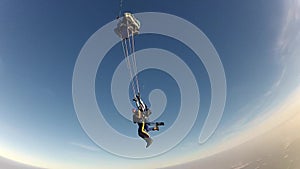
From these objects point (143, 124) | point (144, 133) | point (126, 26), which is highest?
point (126, 26)

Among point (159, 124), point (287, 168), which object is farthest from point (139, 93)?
point (287, 168)

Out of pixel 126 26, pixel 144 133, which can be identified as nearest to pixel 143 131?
pixel 144 133

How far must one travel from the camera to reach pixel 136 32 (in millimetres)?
15383

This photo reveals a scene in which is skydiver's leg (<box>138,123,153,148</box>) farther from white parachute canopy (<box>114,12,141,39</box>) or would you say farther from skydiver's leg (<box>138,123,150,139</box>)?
white parachute canopy (<box>114,12,141,39</box>)

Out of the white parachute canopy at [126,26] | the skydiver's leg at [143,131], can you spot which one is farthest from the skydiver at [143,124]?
the white parachute canopy at [126,26]

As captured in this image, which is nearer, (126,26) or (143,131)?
(126,26)

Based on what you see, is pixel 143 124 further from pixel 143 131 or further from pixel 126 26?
pixel 126 26

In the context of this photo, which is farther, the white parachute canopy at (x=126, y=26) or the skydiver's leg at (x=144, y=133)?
the skydiver's leg at (x=144, y=133)

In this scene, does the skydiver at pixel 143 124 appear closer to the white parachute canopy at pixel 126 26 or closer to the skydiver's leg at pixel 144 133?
the skydiver's leg at pixel 144 133

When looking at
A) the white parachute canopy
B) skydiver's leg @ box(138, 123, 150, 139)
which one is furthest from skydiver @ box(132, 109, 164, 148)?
the white parachute canopy

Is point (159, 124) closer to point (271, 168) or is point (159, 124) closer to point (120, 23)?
point (120, 23)

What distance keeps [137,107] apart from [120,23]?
6.01m

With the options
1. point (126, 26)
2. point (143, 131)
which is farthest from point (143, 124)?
point (126, 26)

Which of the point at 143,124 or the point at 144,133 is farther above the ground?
the point at 143,124
